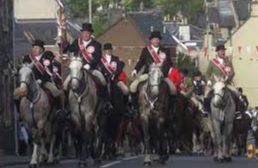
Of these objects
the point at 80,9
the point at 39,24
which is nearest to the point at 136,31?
the point at 39,24

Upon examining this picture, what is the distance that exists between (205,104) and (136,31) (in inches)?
3394

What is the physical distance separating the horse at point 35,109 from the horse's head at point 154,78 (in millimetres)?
2439

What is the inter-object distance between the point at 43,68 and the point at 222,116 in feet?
14.5

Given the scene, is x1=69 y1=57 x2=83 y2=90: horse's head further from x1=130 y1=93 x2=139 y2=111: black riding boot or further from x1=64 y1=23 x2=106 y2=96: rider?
x1=130 y1=93 x2=139 y2=111: black riding boot

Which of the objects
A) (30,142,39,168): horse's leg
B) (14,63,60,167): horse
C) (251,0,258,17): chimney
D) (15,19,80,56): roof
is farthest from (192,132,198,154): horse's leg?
(251,0,258,17): chimney

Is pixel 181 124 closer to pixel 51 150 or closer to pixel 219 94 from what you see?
pixel 219 94

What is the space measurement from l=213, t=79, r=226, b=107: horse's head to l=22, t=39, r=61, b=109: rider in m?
3.69

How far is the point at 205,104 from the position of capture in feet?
91.9

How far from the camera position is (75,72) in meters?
24.7

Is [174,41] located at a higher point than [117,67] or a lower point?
higher

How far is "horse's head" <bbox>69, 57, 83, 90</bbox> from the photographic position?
24.6 metres

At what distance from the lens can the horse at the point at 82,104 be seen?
24.7 metres

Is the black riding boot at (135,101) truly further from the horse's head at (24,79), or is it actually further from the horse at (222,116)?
the horse's head at (24,79)

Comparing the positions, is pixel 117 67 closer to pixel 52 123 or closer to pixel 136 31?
pixel 52 123
